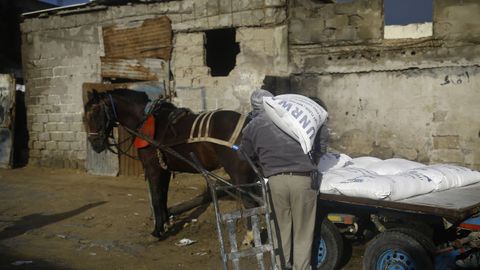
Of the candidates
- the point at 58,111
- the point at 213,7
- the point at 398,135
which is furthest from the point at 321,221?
the point at 58,111

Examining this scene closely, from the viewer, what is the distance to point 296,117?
3738 mm

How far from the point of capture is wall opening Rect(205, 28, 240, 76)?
11.7 meters

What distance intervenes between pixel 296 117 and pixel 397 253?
1406mm

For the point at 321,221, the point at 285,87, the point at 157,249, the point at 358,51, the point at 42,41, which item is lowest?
the point at 157,249

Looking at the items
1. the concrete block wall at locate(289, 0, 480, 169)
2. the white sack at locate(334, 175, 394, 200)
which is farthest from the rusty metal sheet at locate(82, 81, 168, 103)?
the white sack at locate(334, 175, 394, 200)

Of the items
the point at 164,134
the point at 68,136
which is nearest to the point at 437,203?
the point at 164,134

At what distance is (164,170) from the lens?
6070 millimetres

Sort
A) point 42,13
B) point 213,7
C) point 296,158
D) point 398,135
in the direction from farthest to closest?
1. point 42,13
2. point 213,7
3. point 398,135
4. point 296,158

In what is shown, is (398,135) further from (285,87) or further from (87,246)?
(87,246)

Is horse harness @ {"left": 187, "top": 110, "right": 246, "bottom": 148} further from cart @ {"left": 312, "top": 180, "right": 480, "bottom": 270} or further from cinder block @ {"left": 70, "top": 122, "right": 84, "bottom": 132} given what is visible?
cinder block @ {"left": 70, "top": 122, "right": 84, "bottom": 132}

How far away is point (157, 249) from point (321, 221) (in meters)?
2.37

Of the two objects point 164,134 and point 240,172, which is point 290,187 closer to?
point 240,172

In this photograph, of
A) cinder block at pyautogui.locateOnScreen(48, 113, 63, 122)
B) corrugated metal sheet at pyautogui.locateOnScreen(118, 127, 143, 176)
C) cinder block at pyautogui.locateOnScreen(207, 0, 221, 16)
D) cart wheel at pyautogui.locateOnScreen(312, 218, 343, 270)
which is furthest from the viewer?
cinder block at pyautogui.locateOnScreen(48, 113, 63, 122)

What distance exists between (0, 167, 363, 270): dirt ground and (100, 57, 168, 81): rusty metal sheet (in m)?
2.34
